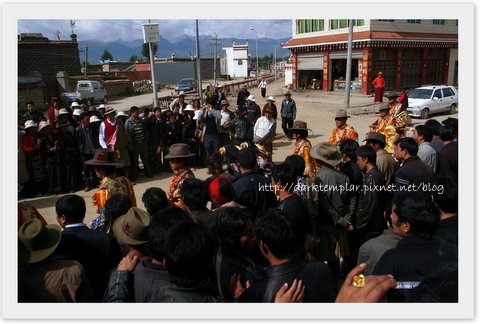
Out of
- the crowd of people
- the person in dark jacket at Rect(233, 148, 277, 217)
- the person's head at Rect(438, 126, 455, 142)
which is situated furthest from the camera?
the person's head at Rect(438, 126, 455, 142)

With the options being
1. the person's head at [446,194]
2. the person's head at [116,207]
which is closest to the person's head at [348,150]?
the person's head at [446,194]

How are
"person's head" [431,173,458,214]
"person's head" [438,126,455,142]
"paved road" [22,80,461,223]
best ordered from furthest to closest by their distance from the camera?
"paved road" [22,80,461,223] < "person's head" [438,126,455,142] < "person's head" [431,173,458,214]

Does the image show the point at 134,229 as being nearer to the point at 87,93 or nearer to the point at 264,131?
the point at 264,131

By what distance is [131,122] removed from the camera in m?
8.16

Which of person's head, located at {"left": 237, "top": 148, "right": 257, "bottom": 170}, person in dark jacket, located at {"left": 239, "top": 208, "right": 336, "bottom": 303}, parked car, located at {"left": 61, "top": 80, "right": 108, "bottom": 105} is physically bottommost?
person in dark jacket, located at {"left": 239, "top": 208, "right": 336, "bottom": 303}

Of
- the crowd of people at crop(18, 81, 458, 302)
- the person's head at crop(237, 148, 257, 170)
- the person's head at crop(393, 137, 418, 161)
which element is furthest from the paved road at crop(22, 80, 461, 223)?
the person's head at crop(393, 137, 418, 161)

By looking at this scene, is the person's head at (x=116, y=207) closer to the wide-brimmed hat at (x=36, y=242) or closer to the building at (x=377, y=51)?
the wide-brimmed hat at (x=36, y=242)

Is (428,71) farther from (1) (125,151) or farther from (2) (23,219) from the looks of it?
(2) (23,219)

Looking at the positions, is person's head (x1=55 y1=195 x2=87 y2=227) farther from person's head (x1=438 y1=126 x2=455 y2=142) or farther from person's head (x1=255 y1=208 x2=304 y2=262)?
person's head (x1=438 y1=126 x2=455 y2=142)

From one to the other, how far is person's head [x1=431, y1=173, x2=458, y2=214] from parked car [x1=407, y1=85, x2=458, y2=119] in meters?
14.7

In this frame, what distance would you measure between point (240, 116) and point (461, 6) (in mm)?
6110

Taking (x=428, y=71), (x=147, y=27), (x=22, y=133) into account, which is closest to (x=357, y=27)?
(x=428, y=71)

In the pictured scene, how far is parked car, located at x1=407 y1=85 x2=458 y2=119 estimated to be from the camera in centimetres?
1623

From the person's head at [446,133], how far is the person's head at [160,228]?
409 cm
